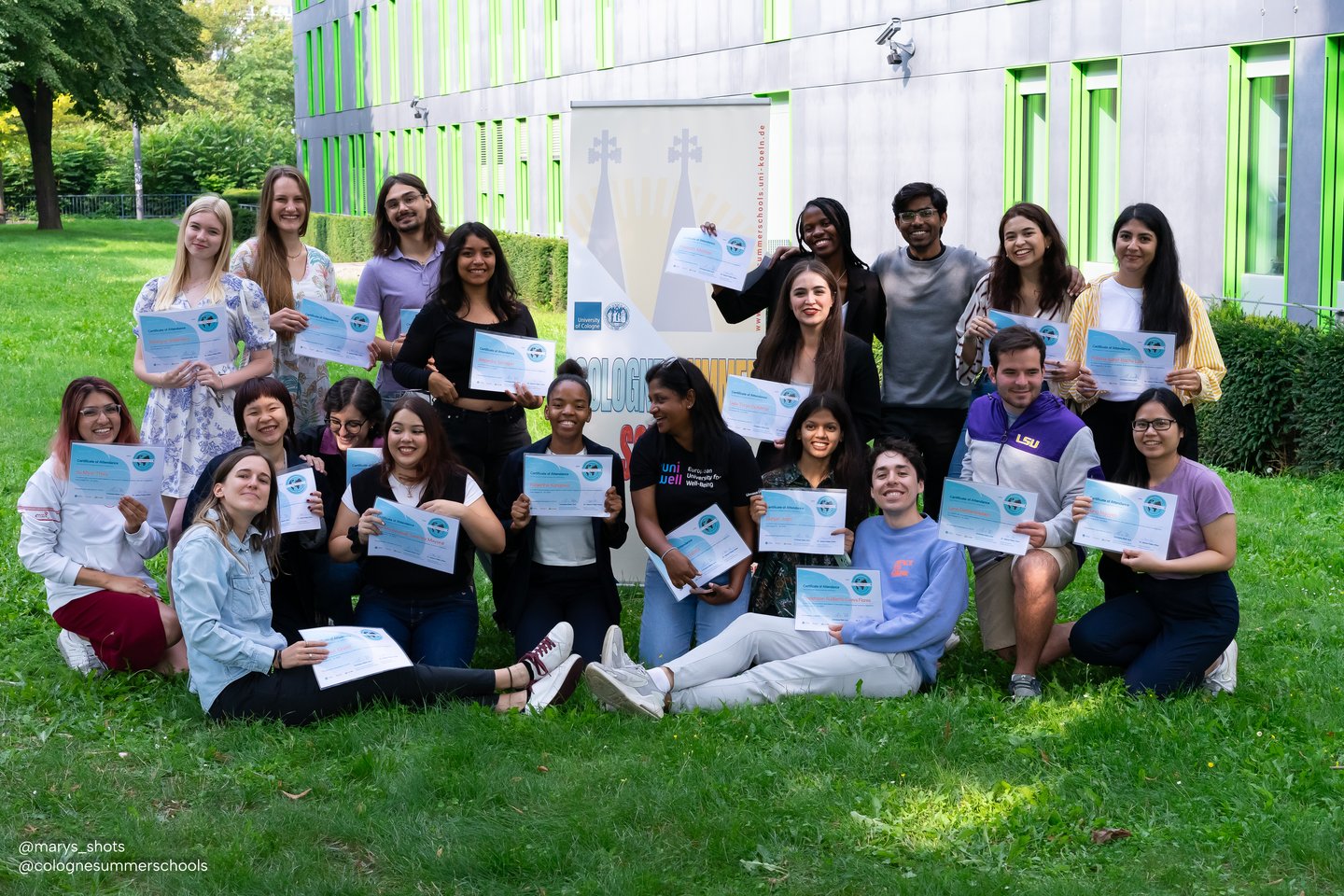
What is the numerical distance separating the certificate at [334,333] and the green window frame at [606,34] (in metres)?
17.7

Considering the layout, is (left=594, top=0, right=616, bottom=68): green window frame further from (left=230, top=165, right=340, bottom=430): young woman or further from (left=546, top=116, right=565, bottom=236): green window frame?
(left=230, top=165, right=340, bottom=430): young woman

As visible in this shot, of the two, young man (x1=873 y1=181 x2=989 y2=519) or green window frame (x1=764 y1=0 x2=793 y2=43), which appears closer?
young man (x1=873 y1=181 x2=989 y2=519)

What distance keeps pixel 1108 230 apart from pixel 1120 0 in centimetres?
194

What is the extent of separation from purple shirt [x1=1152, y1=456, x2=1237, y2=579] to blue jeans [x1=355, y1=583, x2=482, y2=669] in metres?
2.86

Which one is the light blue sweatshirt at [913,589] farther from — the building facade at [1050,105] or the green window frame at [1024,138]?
the green window frame at [1024,138]

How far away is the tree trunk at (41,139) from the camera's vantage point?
4322cm

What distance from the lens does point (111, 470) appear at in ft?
19.1

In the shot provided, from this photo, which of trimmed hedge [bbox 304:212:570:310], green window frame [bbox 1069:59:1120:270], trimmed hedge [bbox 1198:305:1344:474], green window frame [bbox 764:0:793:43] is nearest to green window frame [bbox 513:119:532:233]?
trimmed hedge [bbox 304:212:570:310]

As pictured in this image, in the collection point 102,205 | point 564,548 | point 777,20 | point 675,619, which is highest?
point 102,205

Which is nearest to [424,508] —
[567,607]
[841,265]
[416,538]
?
[416,538]

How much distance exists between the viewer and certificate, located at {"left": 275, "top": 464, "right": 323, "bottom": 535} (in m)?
5.88

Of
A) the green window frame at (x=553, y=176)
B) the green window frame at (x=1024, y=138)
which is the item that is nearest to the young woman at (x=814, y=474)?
the green window frame at (x=1024, y=138)

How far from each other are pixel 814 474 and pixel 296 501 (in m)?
2.18

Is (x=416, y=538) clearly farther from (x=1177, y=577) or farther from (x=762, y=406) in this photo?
(x=1177, y=577)
